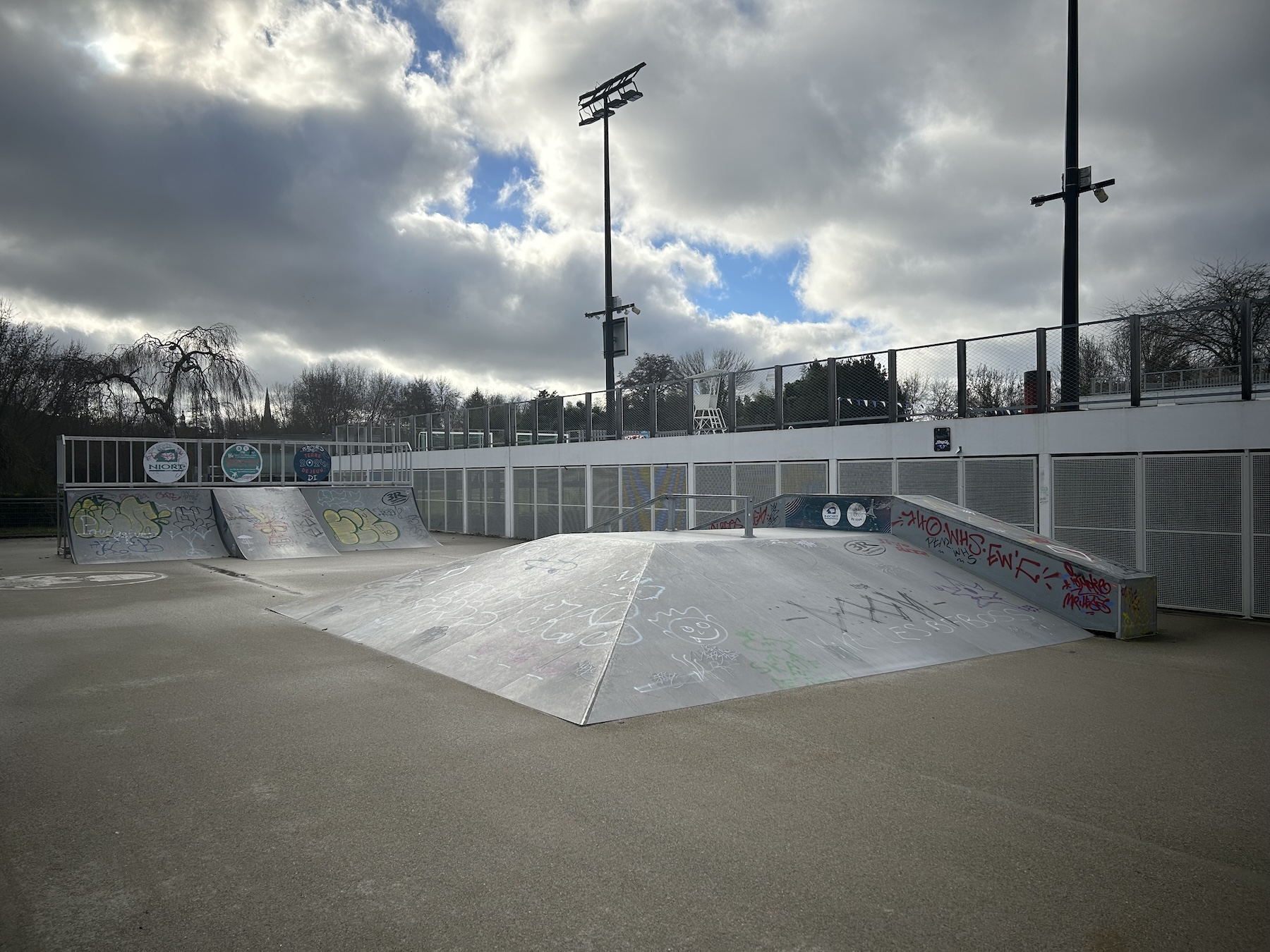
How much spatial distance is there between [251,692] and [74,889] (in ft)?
13.0

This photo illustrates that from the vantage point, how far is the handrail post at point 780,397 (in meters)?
18.4

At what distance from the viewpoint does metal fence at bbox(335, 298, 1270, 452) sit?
1324cm

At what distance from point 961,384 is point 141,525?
68.8ft

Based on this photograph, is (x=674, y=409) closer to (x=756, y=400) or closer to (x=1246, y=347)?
(x=756, y=400)

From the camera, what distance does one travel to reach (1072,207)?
47.5ft

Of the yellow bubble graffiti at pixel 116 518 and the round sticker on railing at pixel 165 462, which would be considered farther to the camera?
the round sticker on railing at pixel 165 462

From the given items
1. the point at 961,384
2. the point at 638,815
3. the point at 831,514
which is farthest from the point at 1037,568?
the point at 638,815

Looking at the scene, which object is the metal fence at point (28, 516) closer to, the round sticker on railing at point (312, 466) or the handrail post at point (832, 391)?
the round sticker on railing at point (312, 466)

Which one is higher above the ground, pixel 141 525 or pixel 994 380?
pixel 994 380

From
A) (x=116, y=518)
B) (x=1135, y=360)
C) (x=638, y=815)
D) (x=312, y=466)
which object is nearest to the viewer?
(x=638, y=815)

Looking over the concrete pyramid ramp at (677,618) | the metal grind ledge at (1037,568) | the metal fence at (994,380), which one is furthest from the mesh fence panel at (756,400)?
the concrete pyramid ramp at (677,618)

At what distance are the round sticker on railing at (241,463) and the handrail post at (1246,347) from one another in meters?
24.7

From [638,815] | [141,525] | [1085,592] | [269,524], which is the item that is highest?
[141,525]

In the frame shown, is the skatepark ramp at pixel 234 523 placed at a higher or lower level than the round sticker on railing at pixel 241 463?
lower
